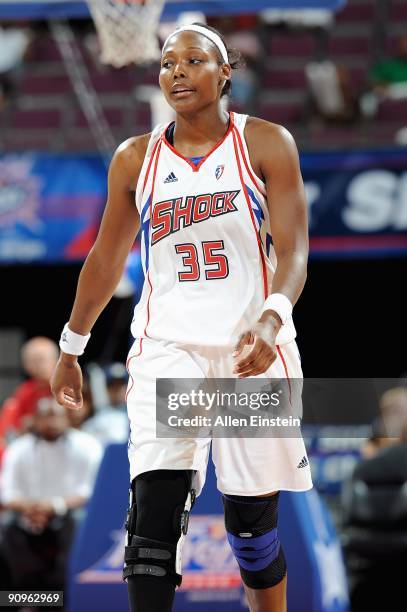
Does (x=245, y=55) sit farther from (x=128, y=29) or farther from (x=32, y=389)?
(x=128, y=29)

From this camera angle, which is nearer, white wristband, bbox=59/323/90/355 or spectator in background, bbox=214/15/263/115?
white wristband, bbox=59/323/90/355

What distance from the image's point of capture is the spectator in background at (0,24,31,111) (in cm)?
1273

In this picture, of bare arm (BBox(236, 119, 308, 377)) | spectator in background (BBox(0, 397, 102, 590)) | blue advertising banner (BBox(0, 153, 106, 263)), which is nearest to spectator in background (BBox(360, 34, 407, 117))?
blue advertising banner (BBox(0, 153, 106, 263))

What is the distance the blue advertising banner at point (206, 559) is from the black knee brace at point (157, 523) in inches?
66.2

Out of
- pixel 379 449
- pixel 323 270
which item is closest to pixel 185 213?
pixel 379 449

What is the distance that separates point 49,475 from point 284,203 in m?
4.20

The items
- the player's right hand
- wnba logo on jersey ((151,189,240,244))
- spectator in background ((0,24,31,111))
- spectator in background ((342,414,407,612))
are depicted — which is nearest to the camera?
wnba logo on jersey ((151,189,240,244))

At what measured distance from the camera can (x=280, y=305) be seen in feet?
10.5

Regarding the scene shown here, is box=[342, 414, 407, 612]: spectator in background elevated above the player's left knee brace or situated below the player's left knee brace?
above

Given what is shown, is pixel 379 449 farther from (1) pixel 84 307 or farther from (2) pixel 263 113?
(2) pixel 263 113

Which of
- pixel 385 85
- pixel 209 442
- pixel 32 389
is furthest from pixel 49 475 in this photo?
pixel 385 85

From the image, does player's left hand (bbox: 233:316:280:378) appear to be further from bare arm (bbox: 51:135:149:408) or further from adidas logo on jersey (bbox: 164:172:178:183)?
bare arm (bbox: 51:135:149:408)

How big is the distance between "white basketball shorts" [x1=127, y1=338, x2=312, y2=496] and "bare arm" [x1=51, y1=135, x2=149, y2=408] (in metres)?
0.30

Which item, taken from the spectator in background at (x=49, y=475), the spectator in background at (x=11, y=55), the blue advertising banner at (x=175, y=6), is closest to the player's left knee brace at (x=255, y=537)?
the spectator in background at (x=49, y=475)
